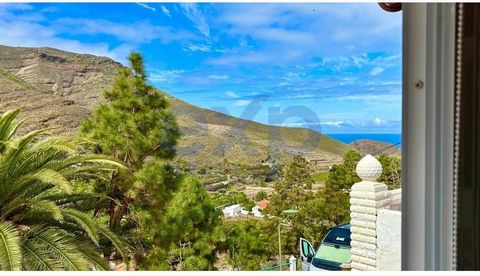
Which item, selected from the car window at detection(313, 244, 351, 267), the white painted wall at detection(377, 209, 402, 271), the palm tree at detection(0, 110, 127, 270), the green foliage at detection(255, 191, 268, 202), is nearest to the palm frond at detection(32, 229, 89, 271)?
the palm tree at detection(0, 110, 127, 270)

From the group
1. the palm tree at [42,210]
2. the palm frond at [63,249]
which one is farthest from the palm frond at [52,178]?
the palm frond at [63,249]

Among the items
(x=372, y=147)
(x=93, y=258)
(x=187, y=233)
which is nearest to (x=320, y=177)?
(x=372, y=147)

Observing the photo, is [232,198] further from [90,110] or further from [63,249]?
[63,249]

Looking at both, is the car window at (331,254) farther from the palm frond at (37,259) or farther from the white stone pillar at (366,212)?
the palm frond at (37,259)

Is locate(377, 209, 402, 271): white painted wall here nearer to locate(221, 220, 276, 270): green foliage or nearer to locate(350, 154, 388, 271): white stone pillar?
locate(350, 154, 388, 271): white stone pillar

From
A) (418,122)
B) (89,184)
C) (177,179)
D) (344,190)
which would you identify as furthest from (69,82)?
(418,122)

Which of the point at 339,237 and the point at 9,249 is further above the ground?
the point at 9,249
